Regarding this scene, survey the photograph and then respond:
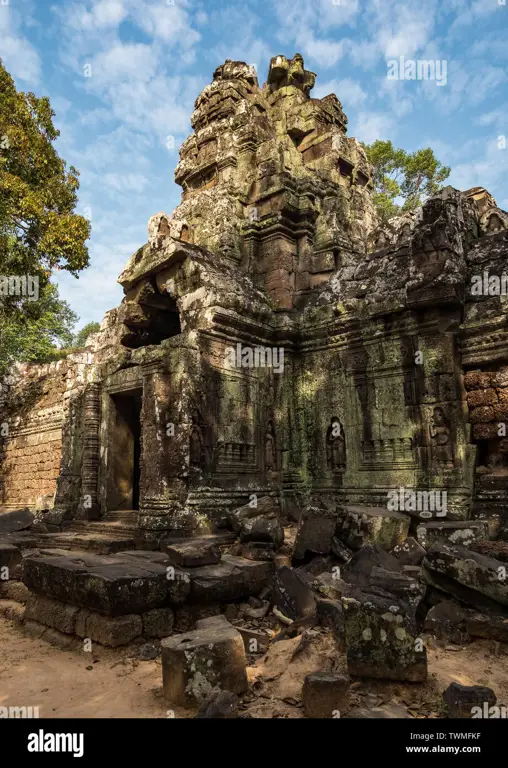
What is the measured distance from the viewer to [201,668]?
3461 mm

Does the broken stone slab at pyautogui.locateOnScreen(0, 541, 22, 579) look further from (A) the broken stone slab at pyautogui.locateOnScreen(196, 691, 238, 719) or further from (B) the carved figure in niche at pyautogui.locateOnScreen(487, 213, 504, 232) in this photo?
(B) the carved figure in niche at pyautogui.locateOnScreen(487, 213, 504, 232)

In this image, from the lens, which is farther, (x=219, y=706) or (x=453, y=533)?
(x=453, y=533)

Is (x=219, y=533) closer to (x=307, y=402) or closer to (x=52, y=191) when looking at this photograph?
(x=307, y=402)

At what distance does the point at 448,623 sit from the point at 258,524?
2.71 metres

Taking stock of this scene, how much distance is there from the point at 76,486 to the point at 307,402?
4.48 meters

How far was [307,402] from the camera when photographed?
8922 mm

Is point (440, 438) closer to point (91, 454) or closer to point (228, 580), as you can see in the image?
point (228, 580)

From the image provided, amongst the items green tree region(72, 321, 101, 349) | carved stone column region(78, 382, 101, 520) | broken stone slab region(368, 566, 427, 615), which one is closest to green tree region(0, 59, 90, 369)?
carved stone column region(78, 382, 101, 520)

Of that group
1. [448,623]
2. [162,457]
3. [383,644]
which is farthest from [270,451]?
[383,644]

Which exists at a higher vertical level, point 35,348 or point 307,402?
point 35,348

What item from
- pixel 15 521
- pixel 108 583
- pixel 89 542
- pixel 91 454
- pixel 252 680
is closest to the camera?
pixel 252 680

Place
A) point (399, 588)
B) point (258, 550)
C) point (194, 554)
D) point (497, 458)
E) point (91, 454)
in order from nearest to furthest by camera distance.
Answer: point (399, 588) < point (194, 554) < point (258, 550) < point (497, 458) < point (91, 454)

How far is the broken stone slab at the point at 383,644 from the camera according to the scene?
3457mm
